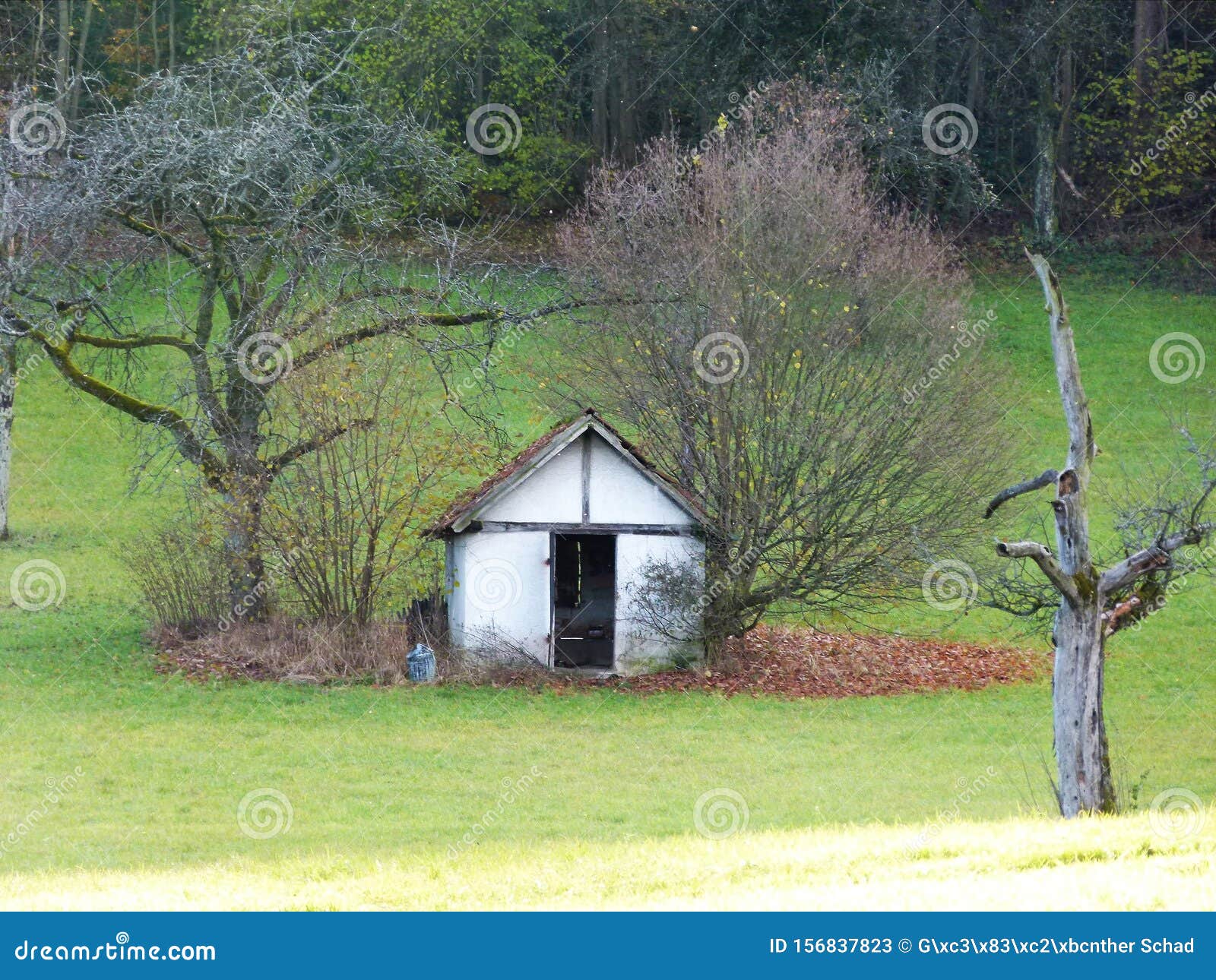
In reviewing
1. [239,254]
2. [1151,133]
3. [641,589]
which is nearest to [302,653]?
[641,589]

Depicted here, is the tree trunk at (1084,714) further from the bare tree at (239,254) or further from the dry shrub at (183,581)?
the dry shrub at (183,581)

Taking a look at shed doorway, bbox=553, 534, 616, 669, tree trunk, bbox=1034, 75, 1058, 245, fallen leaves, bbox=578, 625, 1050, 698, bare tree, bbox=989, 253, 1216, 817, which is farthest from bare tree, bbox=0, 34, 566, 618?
tree trunk, bbox=1034, 75, 1058, 245

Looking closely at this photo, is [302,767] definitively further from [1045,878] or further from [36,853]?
[1045,878]

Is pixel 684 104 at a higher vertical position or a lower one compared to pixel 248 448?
higher

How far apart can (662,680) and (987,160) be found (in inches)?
1144

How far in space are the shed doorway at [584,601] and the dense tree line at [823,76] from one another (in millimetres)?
15279

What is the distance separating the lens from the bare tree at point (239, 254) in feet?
59.7

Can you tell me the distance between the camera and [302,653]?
60.7ft

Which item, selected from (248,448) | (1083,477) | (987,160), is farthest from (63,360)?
(987,160)

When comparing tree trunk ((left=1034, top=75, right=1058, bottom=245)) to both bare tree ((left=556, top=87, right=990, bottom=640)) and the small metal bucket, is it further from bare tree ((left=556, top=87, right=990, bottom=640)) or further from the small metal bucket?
the small metal bucket

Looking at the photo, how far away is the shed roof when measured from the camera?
60.0 feet

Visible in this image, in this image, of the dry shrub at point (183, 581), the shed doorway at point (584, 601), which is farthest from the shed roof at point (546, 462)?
the dry shrub at point (183, 581)

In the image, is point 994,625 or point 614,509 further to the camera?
point 994,625

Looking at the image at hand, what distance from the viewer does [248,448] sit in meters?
19.1
